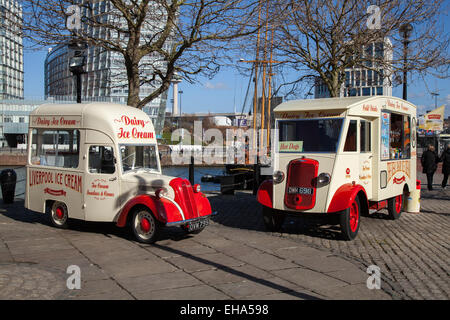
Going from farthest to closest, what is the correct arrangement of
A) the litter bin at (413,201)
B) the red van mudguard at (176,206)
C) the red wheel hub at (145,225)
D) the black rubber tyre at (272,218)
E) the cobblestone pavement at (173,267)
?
the litter bin at (413,201), the black rubber tyre at (272,218), the red wheel hub at (145,225), the red van mudguard at (176,206), the cobblestone pavement at (173,267)

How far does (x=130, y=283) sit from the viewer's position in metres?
5.99

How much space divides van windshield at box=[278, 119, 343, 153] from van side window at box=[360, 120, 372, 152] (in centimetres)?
77

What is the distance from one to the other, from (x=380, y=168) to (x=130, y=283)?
A: 20.6 ft

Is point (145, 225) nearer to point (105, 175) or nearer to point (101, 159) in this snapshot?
point (105, 175)

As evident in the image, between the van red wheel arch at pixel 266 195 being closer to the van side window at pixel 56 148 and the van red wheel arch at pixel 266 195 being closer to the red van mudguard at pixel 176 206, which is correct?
the red van mudguard at pixel 176 206

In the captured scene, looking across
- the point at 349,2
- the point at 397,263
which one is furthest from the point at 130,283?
the point at 349,2

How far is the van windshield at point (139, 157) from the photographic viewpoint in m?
9.22

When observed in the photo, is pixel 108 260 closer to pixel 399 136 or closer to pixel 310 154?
pixel 310 154

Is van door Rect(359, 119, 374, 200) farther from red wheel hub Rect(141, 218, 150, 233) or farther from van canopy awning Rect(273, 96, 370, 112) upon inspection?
red wheel hub Rect(141, 218, 150, 233)

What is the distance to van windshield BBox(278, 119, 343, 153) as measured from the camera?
9102mm

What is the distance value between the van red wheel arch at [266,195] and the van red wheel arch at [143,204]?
7.60 ft

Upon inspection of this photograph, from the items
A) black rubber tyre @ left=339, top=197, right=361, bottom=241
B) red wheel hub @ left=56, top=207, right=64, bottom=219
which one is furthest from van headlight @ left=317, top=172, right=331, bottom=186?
red wheel hub @ left=56, top=207, right=64, bottom=219

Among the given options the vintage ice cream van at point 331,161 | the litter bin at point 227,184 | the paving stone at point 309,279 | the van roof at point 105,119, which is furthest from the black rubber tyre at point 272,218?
the litter bin at point 227,184
